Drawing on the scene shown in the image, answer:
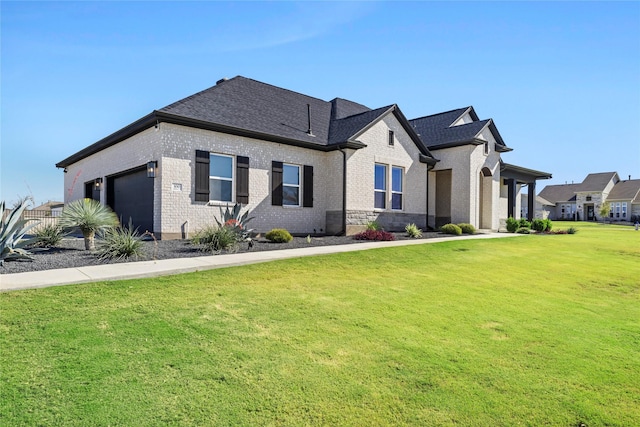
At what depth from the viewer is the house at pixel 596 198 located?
54.5 meters

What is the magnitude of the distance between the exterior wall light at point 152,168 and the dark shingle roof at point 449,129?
48.0ft

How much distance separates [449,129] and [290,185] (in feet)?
36.8

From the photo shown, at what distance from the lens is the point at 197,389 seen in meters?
3.04

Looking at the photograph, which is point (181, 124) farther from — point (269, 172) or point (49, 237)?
point (49, 237)

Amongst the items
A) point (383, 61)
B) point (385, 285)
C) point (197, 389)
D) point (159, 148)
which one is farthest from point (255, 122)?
point (197, 389)

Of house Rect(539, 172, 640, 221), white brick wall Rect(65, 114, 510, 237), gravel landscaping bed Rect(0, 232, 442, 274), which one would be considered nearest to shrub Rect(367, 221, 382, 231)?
white brick wall Rect(65, 114, 510, 237)

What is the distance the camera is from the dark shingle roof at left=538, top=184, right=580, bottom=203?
60991 millimetres

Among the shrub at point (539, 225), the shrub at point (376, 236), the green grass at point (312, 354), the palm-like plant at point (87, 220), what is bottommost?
the green grass at point (312, 354)

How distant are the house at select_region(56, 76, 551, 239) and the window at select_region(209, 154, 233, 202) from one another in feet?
0.12

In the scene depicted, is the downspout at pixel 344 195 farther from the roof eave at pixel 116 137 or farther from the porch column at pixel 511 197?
the porch column at pixel 511 197

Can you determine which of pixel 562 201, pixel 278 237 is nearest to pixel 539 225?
pixel 278 237

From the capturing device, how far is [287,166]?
1515cm

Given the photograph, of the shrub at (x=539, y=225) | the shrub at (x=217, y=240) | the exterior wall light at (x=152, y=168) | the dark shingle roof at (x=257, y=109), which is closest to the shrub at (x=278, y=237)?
the shrub at (x=217, y=240)

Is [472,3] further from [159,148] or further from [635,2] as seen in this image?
[159,148]
